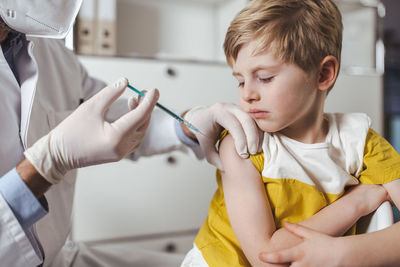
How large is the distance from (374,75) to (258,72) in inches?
67.2

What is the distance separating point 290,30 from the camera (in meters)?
0.81

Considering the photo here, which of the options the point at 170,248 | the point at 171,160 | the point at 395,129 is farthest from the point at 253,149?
the point at 395,129

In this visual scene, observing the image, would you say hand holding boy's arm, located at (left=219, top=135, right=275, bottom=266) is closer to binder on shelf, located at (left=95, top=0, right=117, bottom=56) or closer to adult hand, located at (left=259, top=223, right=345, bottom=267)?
adult hand, located at (left=259, top=223, right=345, bottom=267)

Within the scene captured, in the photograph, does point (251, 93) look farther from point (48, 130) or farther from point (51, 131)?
point (48, 130)

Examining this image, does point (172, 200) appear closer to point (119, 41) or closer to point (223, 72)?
point (223, 72)

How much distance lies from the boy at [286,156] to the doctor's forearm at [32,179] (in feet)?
1.24

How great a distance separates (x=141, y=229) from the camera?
172cm

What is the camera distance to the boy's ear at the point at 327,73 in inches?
33.9

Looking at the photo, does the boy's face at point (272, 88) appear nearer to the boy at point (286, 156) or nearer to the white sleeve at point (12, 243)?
the boy at point (286, 156)

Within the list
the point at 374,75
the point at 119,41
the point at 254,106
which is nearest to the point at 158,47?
the point at 119,41

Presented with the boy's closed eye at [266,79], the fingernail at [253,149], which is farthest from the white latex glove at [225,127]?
the boy's closed eye at [266,79]

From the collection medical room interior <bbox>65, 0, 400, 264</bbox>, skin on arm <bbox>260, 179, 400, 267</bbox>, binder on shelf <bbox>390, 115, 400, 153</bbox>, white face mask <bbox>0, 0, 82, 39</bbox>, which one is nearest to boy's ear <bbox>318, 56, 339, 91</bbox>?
skin on arm <bbox>260, 179, 400, 267</bbox>

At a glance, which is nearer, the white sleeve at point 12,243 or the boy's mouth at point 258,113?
the white sleeve at point 12,243

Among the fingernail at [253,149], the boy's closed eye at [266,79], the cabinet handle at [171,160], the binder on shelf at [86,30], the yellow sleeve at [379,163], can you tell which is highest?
the binder on shelf at [86,30]
